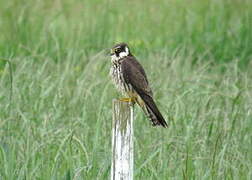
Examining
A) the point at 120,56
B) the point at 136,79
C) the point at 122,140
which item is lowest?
the point at 122,140

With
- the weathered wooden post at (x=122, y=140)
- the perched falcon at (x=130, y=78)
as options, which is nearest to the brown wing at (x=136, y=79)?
the perched falcon at (x=130, y=78)

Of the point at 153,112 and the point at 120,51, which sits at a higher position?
the point at 120,51

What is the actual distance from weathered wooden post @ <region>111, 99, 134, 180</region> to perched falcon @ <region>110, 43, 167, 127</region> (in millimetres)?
852

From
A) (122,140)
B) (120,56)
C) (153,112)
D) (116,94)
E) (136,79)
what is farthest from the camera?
(116,94)

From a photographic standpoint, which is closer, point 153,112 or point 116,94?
point 153,112

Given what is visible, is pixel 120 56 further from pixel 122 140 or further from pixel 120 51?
pixel 122 140

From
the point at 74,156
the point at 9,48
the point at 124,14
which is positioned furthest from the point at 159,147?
the point at 124,14

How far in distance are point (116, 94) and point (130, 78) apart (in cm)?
129

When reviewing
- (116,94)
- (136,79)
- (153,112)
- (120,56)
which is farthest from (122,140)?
(116,94)

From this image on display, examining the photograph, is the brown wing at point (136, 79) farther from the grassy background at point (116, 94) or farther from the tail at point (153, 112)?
the grassy background at point (116, 94)

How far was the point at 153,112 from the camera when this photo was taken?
191 inches

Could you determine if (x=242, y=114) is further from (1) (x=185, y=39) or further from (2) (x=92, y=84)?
(1) (x=185, y=39)

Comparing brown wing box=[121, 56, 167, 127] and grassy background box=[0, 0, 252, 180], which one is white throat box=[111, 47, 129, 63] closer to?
brown wing box=[121, 56, 167, 127]

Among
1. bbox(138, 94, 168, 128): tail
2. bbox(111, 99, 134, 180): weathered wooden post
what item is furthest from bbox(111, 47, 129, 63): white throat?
bbox(111, 99, 134, 180): weathered wooden post
